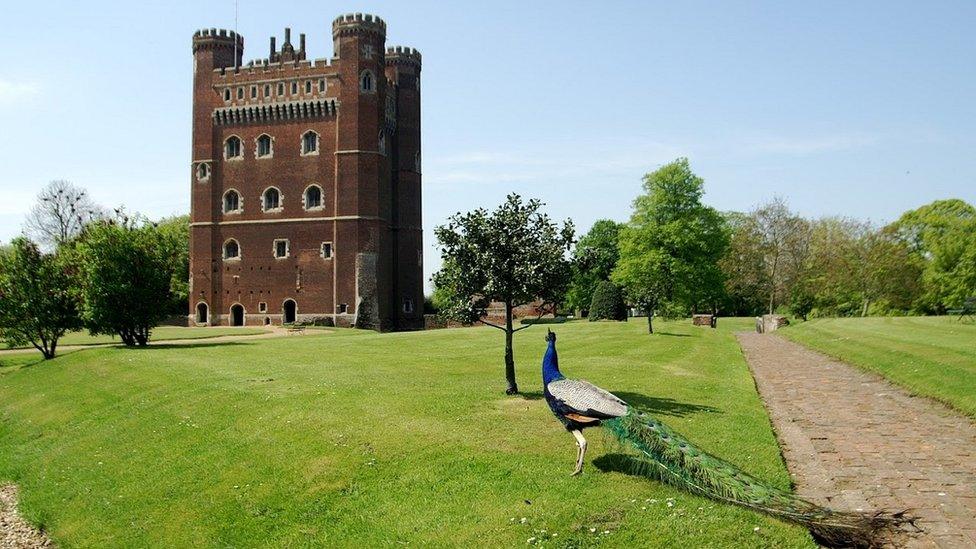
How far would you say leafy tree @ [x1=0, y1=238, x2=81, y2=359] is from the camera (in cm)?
3594

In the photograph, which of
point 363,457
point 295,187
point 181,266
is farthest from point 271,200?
point 363,457

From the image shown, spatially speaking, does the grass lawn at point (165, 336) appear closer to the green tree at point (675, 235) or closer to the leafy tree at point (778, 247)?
the green tree at point (675, 235)

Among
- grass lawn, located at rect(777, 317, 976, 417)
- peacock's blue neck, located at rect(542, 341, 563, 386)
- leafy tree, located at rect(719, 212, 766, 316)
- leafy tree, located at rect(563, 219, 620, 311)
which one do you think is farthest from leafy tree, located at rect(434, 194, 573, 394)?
leafy tree, located at rect(563, 219, 620, 311)

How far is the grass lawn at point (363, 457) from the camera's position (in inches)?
409

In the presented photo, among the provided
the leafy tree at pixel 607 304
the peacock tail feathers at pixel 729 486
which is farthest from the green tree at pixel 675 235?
the peacock tail feathers at pixel 729 486

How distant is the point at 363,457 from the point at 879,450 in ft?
30.7

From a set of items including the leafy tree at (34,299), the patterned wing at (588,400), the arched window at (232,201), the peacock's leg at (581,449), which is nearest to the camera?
the patterned wing at (588,400)

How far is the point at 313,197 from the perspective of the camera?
201 ft

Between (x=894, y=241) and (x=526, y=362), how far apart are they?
59.4 m

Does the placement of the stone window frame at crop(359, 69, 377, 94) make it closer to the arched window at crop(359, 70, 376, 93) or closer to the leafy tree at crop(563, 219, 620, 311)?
the arched window at crop(359, 70, 376, 93)

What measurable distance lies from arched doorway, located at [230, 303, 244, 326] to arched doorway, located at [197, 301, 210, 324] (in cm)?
199

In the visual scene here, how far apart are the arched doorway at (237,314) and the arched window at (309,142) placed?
14.0 metres

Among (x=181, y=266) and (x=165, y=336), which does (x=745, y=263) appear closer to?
(x=165, y=336)

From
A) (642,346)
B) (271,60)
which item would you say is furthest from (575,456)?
(271,60)
